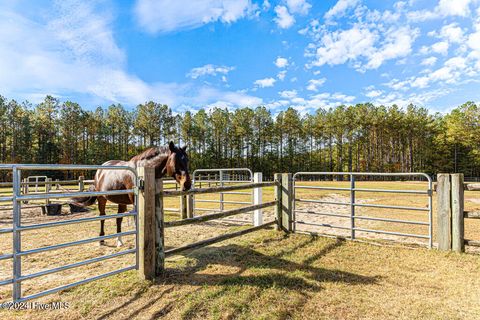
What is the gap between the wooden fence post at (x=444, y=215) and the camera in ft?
13.9

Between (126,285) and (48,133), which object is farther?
(48,133)

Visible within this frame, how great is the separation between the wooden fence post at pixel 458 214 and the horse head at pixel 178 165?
442 cm

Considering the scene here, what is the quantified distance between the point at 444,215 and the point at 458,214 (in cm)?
19

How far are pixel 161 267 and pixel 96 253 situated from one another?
1715 millimetres

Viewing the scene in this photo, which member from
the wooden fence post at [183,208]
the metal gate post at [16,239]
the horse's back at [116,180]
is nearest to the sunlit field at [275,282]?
the metal gate post at [16,239]

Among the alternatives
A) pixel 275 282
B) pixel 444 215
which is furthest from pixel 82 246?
pixel 444 215

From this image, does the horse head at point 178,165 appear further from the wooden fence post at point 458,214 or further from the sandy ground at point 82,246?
the wooden fence post at point 458,214

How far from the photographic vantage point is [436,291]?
299 cm

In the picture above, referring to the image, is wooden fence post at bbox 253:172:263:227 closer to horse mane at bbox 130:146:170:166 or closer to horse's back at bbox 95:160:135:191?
horse mane at bbox 130:146:170:166

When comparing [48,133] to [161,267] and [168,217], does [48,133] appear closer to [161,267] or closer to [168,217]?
[168,217]

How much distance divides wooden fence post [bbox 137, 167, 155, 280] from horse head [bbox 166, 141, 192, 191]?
0.72m

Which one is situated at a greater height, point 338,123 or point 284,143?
point 338,123

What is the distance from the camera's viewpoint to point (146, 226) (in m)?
3.20

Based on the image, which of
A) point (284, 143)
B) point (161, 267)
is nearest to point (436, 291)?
point (161, 267)
